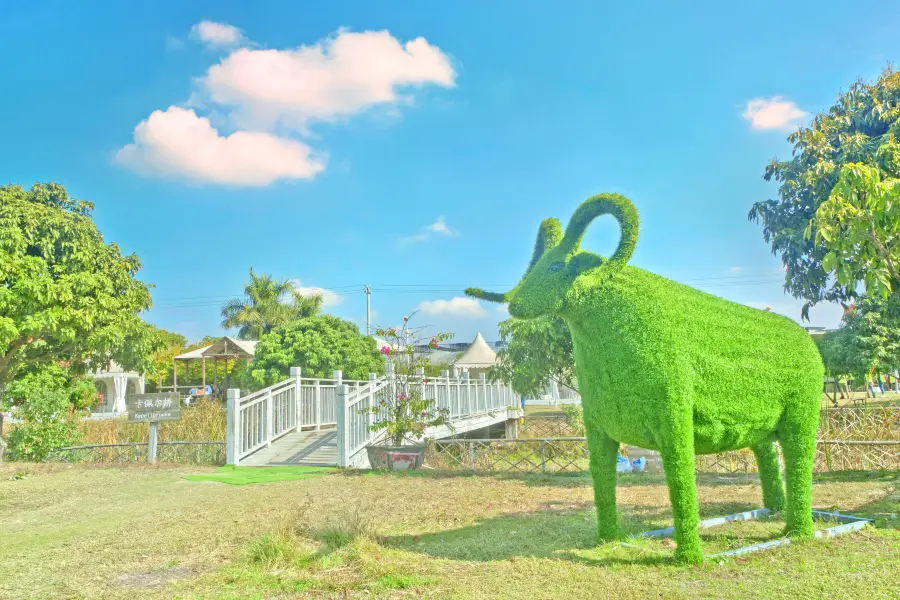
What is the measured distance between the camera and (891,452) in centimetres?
997

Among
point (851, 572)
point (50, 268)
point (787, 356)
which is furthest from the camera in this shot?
point (50, 268)

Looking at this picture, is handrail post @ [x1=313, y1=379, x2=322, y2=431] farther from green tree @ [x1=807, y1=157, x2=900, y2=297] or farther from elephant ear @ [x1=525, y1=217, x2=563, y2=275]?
green tree @ [x1=807, y1=157, x2=900, y2=297]

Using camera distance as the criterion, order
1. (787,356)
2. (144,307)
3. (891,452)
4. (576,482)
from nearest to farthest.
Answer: (787,356)
(576,482)
(891,452)
(144,307)

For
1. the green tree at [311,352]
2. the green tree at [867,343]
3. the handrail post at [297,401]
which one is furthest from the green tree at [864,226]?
the green tree at [311,352]

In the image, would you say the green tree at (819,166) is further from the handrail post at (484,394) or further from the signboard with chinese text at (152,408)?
the signboard with chinese text at (152,408)

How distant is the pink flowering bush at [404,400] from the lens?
11.5 metres

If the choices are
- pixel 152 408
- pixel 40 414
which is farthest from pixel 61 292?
Answer: pixel 152 408

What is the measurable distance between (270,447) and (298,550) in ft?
28.6

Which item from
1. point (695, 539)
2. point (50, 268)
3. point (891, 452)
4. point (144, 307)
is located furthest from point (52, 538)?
point (891, 452)

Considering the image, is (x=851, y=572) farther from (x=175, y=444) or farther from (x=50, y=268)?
(x=50, y=268)

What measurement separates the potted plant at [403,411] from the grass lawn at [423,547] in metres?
1.71

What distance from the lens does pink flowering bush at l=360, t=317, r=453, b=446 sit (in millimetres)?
11484

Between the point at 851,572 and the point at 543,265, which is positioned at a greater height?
the point at 543,265

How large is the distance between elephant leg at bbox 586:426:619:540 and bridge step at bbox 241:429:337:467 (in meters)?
7.52
